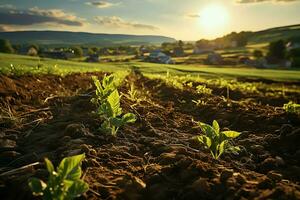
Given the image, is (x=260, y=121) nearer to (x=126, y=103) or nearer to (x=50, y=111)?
(x=126, y=103)

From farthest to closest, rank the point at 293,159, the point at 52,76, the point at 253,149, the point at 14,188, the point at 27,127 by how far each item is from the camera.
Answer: the point at 52,76 → the point at 27,127 → the point at 253,149 → the point at 293,159 → the point at 14,188

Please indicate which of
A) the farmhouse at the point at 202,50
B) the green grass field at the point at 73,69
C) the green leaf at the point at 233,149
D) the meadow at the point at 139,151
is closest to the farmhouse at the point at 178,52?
the farmhouse at the point at 202,50

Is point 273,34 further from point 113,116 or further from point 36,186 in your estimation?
point 36,186

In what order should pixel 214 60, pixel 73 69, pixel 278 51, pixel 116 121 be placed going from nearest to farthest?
1. pixel 116 121
2. pixel 73 69
3. pixel 278 51
4. pixel 214 60

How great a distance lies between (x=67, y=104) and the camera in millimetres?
7496

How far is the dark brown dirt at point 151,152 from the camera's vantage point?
137 inches

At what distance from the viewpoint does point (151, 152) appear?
15.5 feet

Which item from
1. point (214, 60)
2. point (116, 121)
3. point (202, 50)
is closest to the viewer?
point (116, 121)

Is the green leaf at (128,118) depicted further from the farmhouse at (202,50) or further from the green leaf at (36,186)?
the farmhouse at (202,50)

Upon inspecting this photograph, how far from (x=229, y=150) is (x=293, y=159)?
778 mm

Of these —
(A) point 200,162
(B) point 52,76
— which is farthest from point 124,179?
(B) point 52,76

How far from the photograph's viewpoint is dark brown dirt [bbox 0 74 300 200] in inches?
137

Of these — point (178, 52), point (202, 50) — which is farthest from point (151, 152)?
point (202, 50)

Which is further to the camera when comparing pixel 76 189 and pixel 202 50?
pixel 202 50
